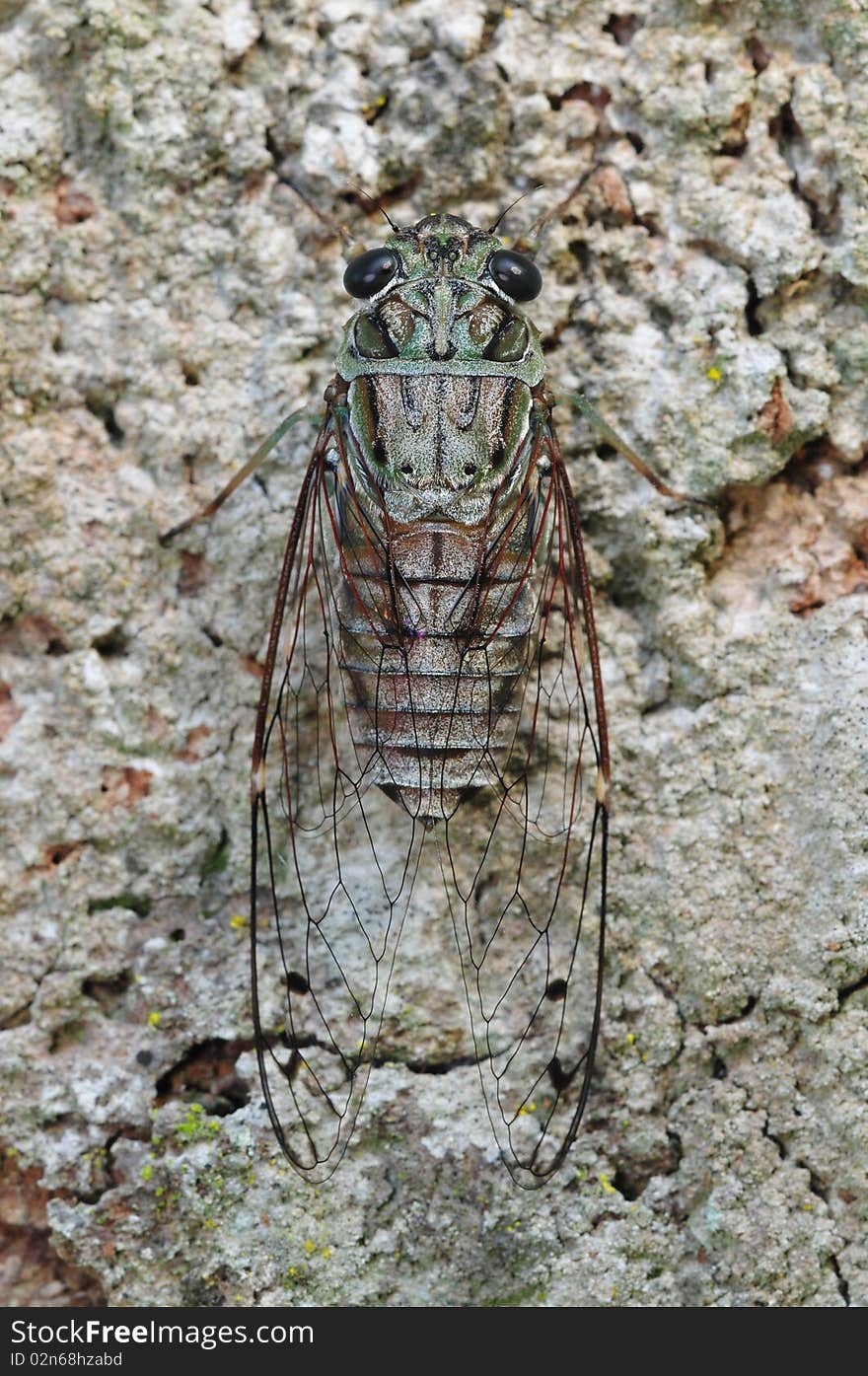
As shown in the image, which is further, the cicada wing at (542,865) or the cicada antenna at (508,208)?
the cicada antenna at (508,208)

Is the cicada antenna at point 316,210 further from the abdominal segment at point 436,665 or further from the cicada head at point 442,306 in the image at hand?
the abdominal segment at point 436,665

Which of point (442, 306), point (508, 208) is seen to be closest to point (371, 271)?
point (442, 306)

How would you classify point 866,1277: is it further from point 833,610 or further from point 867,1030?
point 833,610

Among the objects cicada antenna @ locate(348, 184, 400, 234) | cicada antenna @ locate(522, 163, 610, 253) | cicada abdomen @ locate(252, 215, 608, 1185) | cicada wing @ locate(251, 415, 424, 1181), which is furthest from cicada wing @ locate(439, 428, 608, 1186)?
cicada antenna @ locate(348, 184, 400, 234)

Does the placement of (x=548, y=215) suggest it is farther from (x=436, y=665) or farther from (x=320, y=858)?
(x=320, y=858)

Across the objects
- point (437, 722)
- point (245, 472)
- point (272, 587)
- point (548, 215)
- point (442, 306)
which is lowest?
point (437, 722)

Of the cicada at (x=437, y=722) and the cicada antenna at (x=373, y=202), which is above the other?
the cicada antenna at (x=373, y=202)

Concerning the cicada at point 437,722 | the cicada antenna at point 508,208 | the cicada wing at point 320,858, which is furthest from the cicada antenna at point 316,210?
the cicada wing at point 320,858
